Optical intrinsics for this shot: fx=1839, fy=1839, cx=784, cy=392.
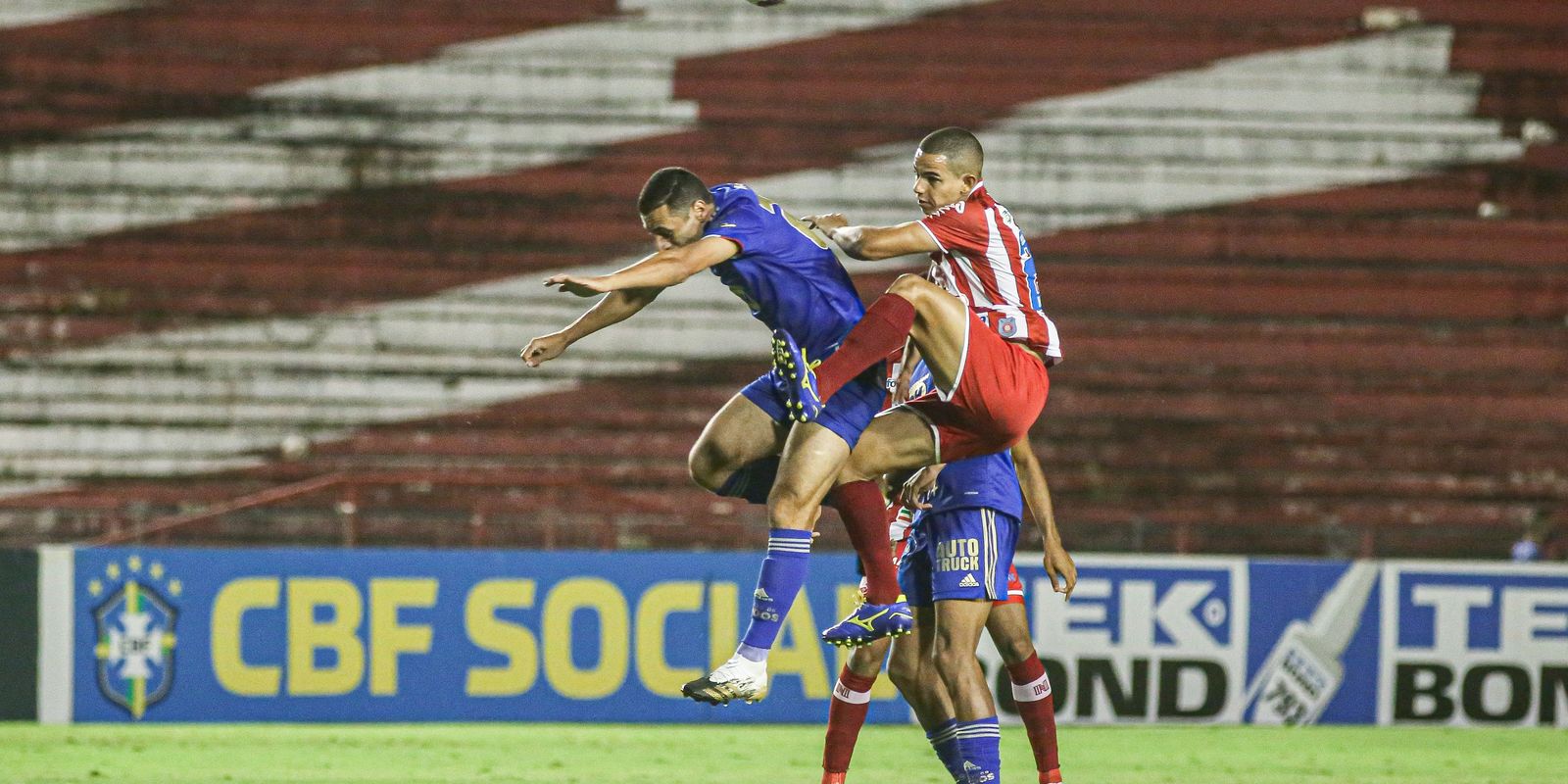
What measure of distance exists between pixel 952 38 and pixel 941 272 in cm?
877

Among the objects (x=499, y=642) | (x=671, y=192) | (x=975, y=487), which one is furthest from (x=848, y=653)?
(x=671, y=192)

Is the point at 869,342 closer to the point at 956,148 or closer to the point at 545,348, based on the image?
the point at 956,148

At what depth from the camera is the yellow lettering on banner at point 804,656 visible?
12.2 m

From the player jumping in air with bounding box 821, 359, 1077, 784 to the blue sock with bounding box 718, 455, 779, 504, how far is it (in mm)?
589

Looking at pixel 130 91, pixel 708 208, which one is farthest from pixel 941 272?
pixel 130 91

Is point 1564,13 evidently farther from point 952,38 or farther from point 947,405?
point 947,405

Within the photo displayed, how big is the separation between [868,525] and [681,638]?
5.23 meters

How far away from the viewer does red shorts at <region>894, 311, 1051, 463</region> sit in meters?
6.70

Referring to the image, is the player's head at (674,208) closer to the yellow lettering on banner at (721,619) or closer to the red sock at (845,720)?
the red sock at (845,720)

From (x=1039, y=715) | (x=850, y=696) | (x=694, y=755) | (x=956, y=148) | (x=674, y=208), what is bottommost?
(x=694, y=755)

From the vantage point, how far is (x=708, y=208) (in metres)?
7.05

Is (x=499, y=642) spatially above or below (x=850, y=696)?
below

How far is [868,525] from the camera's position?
23.3 ft

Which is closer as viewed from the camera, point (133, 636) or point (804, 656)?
point (133, 636)
